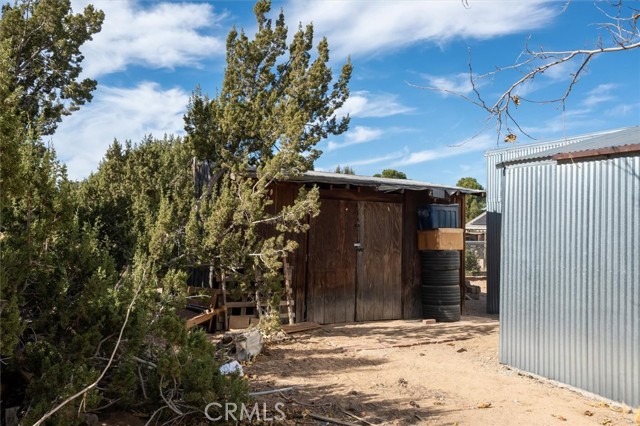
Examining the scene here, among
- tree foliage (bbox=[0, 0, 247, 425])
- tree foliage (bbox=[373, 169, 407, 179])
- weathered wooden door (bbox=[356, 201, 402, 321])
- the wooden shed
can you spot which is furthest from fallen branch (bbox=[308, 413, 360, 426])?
tree foliage (bbox=[373, 169, 407, 179])

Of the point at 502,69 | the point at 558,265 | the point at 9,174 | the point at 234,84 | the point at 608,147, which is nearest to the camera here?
the point at 9,174

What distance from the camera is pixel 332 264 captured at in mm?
9992

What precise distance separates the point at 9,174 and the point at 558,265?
19.5 feet

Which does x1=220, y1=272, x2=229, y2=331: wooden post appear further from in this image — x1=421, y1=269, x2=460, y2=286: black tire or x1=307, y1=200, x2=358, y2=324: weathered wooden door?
x1=421, y1=269, x2=460, y2=286: black tire

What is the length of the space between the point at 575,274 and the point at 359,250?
15.6 ft

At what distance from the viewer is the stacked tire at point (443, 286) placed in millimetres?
10539

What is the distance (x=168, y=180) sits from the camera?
9938mm

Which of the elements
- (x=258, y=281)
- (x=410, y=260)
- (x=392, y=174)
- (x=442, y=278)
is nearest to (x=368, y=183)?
(x=410, y=260)

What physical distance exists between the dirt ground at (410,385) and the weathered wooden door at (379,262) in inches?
58.1

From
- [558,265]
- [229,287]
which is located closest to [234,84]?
[229,287]

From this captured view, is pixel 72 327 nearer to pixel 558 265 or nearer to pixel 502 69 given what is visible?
pixel 502 69

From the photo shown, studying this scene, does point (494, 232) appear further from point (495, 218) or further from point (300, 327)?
point (300, 327)

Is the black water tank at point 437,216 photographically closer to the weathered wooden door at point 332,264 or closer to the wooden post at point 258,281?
the weathered wooden door at point 332,264

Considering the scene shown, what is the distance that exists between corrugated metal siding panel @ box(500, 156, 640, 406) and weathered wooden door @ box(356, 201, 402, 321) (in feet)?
11.7
